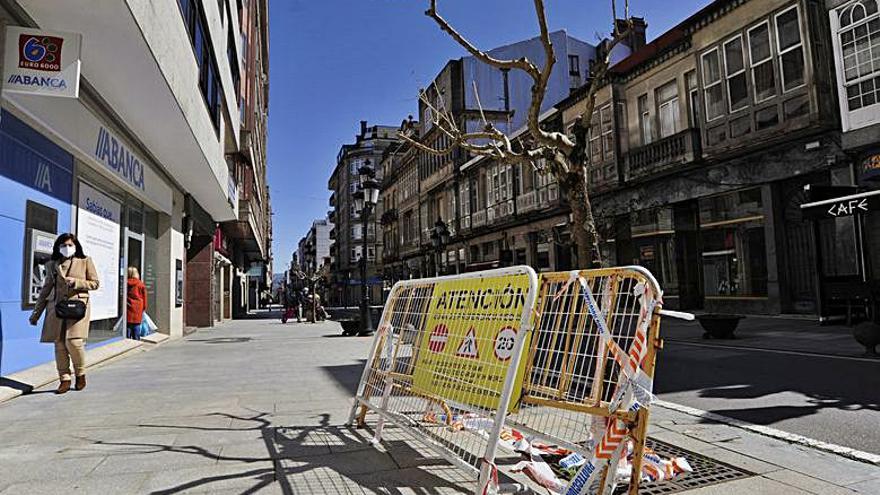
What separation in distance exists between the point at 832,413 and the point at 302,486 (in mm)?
5074

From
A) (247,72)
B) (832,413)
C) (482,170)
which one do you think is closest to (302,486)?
(832,413)

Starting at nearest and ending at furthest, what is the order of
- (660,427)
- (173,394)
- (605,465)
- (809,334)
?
(605,465)
(660,427)
(173,394)
(809,334)

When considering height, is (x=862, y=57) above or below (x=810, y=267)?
above

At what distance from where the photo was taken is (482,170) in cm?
3406

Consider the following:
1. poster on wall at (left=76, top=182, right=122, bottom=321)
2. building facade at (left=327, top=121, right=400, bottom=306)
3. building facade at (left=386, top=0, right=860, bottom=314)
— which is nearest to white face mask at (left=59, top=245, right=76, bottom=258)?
poster on wall at (left=76, top=182, right=122, bottom=321)

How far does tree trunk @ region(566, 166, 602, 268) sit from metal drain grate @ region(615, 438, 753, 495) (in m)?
2.87

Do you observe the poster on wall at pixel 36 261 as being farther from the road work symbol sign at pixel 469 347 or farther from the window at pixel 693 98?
the window at pixel 693 98

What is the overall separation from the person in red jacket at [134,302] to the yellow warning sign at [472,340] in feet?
33.0

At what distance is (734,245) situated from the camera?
18188mm

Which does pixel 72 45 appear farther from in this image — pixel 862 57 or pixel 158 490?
pixel 862 57

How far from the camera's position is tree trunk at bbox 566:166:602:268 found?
6.73 meters

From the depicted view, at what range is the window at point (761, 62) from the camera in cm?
1647

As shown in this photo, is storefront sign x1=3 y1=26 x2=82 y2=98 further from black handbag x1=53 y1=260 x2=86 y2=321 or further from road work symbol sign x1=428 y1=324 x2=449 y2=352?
road work symbol sign x1=428 y1=324 x2=449 y2=352

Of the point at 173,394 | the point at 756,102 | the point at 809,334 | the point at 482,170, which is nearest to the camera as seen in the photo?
the point at 173,394
